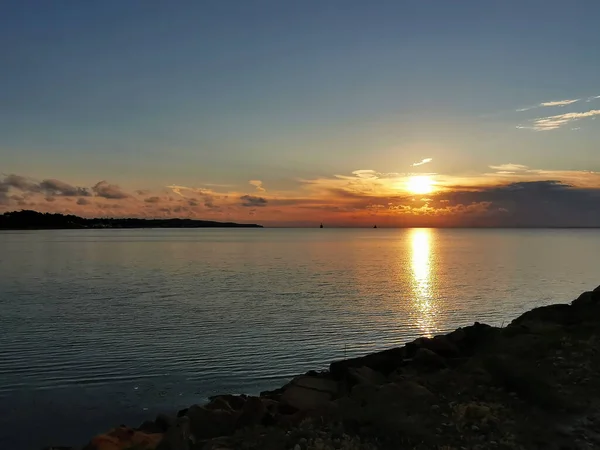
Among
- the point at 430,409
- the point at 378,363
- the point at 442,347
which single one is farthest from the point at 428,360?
the point at 430,409

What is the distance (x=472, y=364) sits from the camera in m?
13.4

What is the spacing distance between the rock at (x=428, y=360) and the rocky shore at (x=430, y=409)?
0.03 meters

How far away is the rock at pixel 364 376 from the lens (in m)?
14.2

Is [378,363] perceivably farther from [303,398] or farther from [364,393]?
[364,393]

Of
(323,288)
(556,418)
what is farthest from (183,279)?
(556,418)

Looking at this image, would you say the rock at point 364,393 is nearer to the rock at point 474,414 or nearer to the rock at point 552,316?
the rock at point 474,414

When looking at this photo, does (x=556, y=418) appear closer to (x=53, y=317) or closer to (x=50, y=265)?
(x=53, y=317)

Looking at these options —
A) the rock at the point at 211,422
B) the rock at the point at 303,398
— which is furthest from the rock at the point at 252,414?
the rock at the point at 303,398

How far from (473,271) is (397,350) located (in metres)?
50.7

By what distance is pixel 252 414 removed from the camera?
1163 cm

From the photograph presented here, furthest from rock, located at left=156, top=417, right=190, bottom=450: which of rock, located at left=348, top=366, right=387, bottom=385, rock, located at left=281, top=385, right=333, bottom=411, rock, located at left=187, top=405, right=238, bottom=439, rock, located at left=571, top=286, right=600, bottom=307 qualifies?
rock, located at left=571, top=286, right=600, bottom=307

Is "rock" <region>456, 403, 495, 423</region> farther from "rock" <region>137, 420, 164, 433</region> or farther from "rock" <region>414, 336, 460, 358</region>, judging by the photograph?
"rock" <region>137, 420, 164, 433</region>

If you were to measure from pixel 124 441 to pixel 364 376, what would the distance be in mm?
6891

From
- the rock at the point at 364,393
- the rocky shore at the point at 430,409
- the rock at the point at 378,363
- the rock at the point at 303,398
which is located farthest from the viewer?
the rock at the point at 378,363
